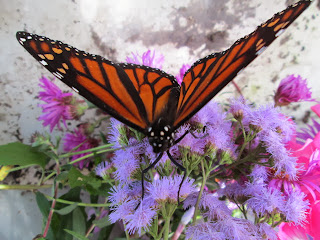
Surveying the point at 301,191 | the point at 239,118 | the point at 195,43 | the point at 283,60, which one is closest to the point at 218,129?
the point at 239,118

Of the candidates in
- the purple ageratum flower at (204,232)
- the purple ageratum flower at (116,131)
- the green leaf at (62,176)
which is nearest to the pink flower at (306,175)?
the purple ageratum flower at (204,232)

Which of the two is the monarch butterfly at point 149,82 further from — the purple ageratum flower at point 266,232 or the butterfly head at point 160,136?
the purple ageratum flower at point 266,232

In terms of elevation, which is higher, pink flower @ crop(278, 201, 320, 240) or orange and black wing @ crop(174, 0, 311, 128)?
orange and black wing @ crop(174, 0, 311, 128)

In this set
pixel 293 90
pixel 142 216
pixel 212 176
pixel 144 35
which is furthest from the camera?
pixel 144 35

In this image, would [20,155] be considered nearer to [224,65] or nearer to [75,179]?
[75,179]

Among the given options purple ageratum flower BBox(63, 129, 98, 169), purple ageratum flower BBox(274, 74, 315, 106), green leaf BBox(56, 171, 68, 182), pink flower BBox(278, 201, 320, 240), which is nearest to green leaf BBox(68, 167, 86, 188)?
green leaf BBox(56, 171, 68, 182)

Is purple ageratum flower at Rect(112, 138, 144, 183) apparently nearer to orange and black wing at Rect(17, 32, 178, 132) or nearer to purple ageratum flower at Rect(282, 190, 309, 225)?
orange and black wing at Rect(17, 32, 178, 132)

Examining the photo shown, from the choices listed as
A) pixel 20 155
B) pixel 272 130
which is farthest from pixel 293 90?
pixel 20 155
